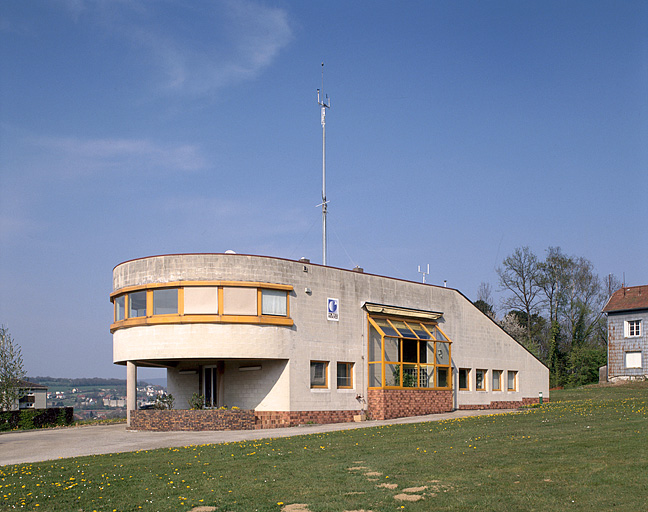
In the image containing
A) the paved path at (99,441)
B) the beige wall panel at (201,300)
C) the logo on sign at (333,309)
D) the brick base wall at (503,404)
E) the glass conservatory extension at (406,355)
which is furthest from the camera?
the brick base wall at (503,404)

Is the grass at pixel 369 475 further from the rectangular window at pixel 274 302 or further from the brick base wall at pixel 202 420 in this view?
the rectangular window at pixel 274 302

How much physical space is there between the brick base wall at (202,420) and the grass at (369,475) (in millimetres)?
6664

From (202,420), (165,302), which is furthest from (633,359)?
(165,302)

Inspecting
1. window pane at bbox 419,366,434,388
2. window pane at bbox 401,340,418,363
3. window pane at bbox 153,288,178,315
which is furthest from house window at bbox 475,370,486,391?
window pane at bbox 153,288,178,315

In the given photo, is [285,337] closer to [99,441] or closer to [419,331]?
[99,441]

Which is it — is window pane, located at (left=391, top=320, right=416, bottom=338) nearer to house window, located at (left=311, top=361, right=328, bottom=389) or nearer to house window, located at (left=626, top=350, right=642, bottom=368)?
house window, located at (left=311, top=361, right=328, bottom=389)

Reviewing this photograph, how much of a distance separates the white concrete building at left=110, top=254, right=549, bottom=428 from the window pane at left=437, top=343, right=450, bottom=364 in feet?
0.26

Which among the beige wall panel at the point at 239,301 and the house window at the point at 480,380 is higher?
the beige wall panel at the point at 239,301

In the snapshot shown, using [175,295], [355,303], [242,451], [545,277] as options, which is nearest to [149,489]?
[242,451]

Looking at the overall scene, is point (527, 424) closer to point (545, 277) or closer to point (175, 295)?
point (175, 295)

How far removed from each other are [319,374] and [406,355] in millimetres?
4675

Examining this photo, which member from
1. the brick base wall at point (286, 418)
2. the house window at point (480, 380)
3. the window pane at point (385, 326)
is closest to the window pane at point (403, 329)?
the window pane at point (385, 326)

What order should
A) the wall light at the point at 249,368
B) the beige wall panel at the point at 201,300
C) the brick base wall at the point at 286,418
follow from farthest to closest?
1. the wall light at the point at 249,368
2. the brick base wall at the point at 286,418
3. the beige wall panel at the point at 201,300

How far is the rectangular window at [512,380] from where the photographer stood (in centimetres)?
3728
